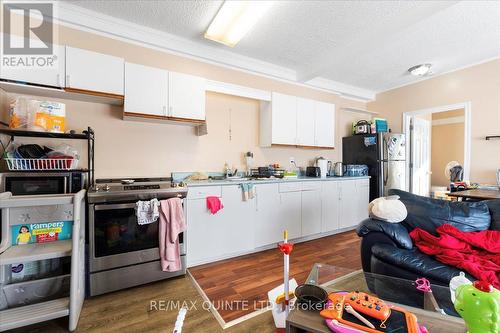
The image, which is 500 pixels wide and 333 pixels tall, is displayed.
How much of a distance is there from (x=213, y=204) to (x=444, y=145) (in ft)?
21.3

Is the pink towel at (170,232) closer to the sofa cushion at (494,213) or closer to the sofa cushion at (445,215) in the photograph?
the sofa cushion at (445,215)

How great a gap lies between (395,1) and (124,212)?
322cm

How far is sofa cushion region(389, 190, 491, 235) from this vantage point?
6.33ft

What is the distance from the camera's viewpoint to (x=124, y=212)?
79.0 inches

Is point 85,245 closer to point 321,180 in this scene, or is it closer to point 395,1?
point 321,180

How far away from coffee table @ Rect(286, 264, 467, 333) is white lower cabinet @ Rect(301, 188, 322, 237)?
5.20 ft

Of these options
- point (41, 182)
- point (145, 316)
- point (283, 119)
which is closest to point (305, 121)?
point (283, 119)

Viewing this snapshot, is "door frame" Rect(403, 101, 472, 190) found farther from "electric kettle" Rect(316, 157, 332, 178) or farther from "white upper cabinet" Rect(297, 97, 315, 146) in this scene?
"white upper cabinet" Rect(297, 97, 315, 146)

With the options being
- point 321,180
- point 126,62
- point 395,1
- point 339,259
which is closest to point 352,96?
point 321,180

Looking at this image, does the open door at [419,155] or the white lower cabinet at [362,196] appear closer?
the white lower cabinet at [362,196]

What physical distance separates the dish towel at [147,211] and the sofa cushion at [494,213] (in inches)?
119

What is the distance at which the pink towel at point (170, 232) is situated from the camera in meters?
2.09

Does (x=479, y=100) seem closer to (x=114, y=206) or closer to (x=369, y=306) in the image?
(x=369, y=306)

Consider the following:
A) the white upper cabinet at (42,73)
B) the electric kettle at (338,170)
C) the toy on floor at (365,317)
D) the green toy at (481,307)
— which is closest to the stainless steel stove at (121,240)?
the white upper cabinet at (42,73)
